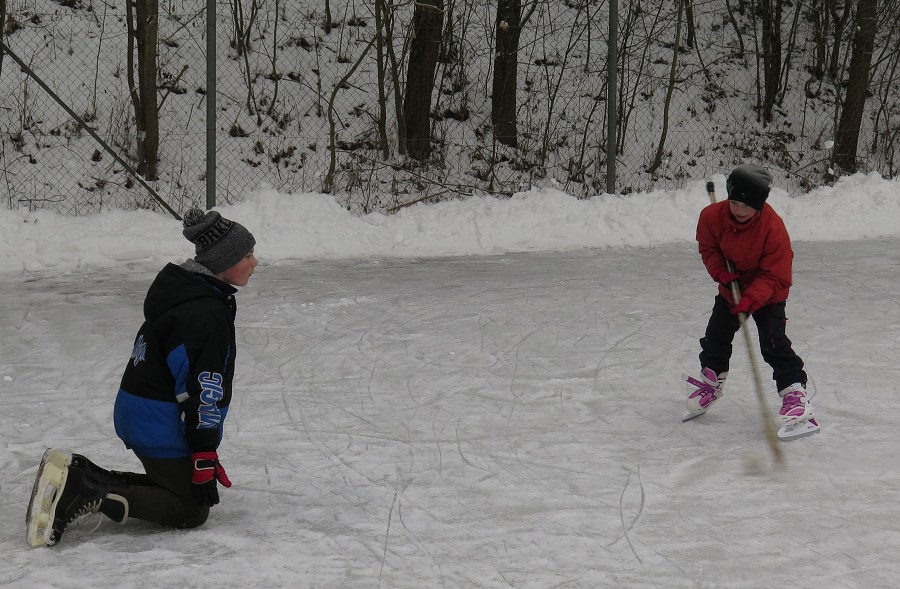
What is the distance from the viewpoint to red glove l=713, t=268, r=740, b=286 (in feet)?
13.4

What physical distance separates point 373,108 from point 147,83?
3284 millimetres

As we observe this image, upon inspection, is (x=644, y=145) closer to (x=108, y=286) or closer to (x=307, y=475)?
(x=108, y=286)

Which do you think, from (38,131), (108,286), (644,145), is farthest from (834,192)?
(38,131)

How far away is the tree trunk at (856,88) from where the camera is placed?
40.8 feet

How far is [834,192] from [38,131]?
8235 mm

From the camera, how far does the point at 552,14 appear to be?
47.4ft

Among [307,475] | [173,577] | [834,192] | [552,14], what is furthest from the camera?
[552,14]

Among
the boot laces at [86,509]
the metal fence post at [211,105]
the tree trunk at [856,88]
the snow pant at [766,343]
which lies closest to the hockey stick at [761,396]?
the snow pant at [766,343]

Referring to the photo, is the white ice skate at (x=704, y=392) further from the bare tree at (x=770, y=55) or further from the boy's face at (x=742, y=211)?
the bare tree at (x=770, y=55)

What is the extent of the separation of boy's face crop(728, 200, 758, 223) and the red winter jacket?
0.04 m

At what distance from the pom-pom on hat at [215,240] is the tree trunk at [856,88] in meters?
11.1

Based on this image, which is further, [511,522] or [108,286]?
[108,286]

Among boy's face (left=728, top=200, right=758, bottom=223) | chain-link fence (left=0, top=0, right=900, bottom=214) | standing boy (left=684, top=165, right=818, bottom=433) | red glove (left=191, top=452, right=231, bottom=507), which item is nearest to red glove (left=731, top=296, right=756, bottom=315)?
standing boy (left=684, top=165, right=818, bottom=433)

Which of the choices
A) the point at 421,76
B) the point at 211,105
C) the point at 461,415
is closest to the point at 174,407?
the point at 461,415
